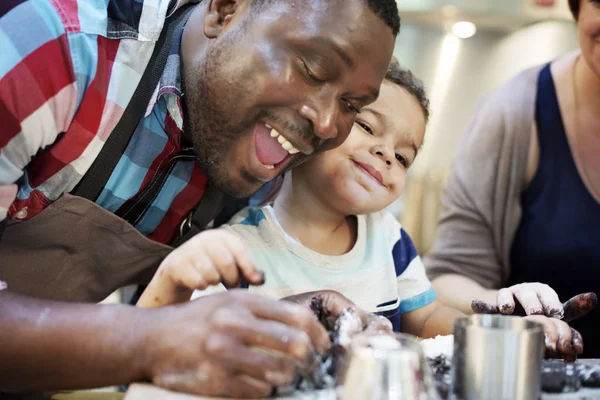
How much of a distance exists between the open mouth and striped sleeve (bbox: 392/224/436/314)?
0.41 metres

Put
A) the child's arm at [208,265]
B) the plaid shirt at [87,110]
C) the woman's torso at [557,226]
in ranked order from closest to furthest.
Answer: the child's arm at [208,265]
the plaid shirt at [87,110]
the woman's torso at [557,226]

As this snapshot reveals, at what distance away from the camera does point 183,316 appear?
0.75m

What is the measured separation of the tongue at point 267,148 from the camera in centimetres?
111

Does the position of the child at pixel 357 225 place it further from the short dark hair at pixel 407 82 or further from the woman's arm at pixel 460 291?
the woman's arm at pixel 460 291

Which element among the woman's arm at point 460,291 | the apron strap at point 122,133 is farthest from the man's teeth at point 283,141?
the woman's arm at point 460,291

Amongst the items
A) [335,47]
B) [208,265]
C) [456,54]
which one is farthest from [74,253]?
[456,54]

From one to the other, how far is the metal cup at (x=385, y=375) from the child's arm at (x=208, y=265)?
18 cm

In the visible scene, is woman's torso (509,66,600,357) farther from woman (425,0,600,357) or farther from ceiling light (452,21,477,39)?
ceiling light (452,21,477,39)

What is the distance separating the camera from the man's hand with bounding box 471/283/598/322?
1.08 m

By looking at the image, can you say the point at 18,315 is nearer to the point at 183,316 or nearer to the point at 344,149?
the point at 183,316

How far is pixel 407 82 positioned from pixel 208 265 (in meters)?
0.69

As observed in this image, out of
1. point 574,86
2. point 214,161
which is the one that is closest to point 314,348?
point 214,161

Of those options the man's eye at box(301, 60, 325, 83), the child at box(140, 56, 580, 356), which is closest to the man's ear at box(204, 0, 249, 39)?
the man's eye at box(301, 60, 325, 83)

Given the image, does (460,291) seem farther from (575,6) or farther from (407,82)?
(575,6)
